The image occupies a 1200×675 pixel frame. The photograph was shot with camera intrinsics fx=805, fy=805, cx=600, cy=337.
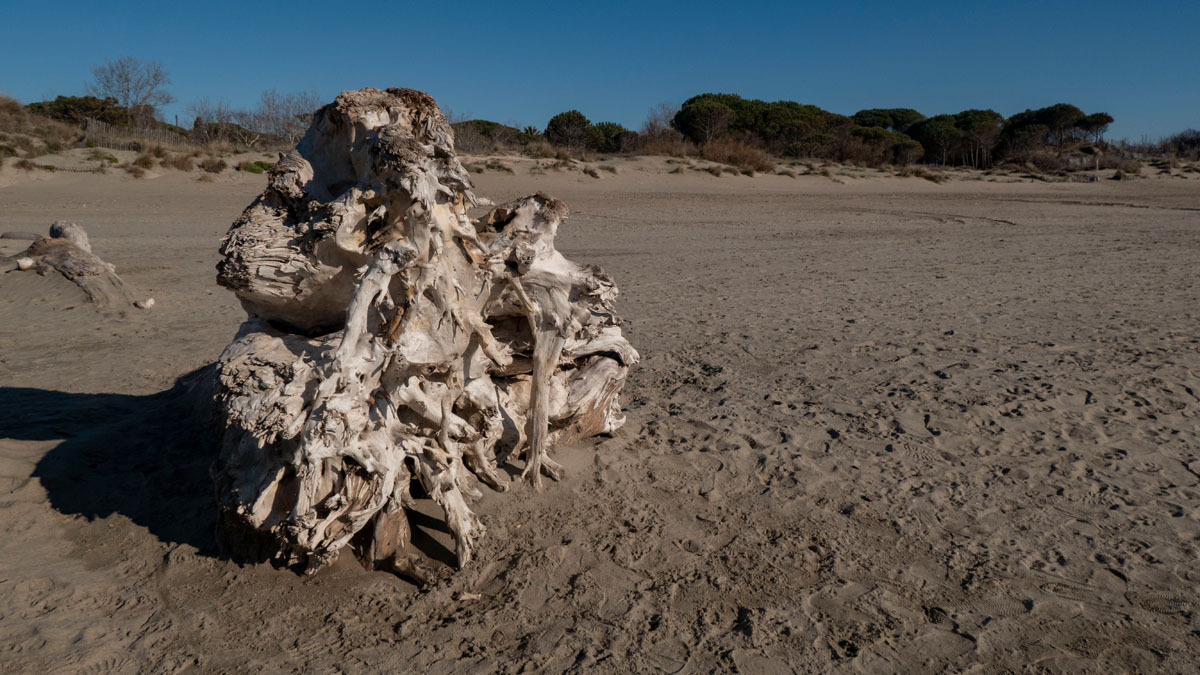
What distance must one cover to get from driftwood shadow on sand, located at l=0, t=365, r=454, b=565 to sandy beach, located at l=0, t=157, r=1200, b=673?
19 mm

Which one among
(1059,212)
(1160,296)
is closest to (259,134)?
(1059,212)

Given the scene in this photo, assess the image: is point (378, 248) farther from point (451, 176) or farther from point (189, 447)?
point (189, 447)

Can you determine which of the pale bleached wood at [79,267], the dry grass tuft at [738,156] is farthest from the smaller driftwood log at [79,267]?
the dry grass tuft at [738,156]

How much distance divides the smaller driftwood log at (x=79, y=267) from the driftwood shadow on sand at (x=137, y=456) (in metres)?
2.61

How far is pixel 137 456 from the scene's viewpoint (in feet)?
13.3

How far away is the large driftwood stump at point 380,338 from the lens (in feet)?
9.69

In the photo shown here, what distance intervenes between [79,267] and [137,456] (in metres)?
4.58

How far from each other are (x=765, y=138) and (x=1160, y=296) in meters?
24.6

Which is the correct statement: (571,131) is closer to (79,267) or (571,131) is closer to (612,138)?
(612,138)

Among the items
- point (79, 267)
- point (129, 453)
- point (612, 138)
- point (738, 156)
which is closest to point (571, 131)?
point (612, 138)

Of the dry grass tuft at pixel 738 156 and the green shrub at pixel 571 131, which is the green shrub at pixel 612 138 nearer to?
the green shrub at pixel 571 131

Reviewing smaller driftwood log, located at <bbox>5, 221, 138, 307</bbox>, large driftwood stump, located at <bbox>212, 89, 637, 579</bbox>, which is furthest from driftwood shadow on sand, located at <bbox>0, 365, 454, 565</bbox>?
smaller driftwood log, located at <bbox>5, 221, 138, 307</bbox>

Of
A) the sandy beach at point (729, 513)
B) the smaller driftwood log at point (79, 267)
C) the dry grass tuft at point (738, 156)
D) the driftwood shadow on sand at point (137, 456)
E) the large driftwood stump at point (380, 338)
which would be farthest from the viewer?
the dry grass tuft at point (738, 156)

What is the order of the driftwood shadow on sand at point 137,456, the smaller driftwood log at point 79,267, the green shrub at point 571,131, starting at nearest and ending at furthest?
the driftwood shadow on sand at point 137,456 < the smaller driftwood log at point 79,267 < the green shrub at point 571,131
